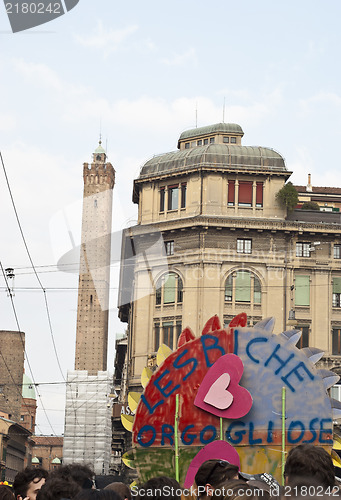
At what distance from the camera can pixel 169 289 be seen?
5528 cm

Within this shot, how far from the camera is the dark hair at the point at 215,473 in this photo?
738 cm

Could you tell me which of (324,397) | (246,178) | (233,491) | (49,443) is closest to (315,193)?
(246,178)

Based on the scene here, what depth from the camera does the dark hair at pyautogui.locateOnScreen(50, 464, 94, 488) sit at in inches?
327

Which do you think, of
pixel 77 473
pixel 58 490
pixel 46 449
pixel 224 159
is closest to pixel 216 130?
pixel 224 159

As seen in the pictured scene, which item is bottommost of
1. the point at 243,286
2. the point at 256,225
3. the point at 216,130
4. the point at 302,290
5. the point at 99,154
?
the point at 302,290

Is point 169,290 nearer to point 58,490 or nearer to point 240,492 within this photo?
point 58,490

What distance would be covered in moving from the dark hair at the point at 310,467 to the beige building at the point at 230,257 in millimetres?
46534

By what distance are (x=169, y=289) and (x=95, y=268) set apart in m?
62.2

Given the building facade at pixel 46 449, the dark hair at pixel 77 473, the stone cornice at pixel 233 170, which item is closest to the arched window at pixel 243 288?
the stone cornice at pixel 233 170

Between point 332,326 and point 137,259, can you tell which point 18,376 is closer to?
point 137,259

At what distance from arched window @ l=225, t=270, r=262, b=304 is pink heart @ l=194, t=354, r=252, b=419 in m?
37.2

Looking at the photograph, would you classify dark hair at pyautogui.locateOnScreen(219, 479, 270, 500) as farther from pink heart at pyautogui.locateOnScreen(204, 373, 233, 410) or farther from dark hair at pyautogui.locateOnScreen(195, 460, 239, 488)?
pink heart at pyautogui.locateOnScreen(204, 373, 233, 410)

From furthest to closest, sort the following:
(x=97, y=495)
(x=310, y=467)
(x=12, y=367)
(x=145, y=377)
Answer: (x=12, y=367)
(x=145, y=377)
(x=310, y=467)
(x=97, y=495)

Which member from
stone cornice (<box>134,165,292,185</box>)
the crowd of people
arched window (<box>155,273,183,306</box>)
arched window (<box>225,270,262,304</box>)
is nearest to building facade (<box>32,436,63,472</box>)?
arched window (<box>155,273,183,306</box>)
